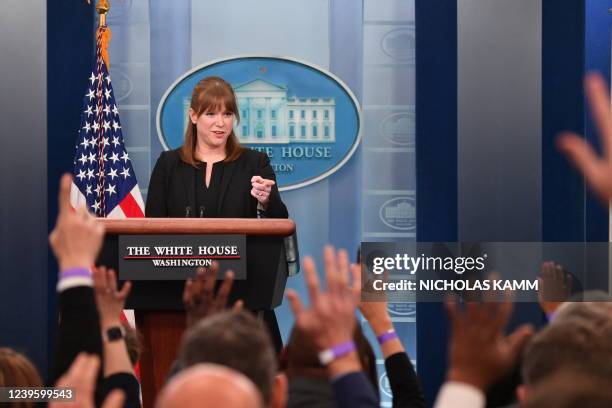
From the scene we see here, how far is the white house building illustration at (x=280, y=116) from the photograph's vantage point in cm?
585

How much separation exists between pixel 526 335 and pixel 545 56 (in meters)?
4.42

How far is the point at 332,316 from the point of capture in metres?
1.52

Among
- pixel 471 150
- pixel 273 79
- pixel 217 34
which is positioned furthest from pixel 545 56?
pixel 217 34

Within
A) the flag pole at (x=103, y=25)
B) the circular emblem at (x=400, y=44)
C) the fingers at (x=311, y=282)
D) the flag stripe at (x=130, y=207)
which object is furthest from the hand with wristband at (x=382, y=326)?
the circular emblem at (x=400, y=44)

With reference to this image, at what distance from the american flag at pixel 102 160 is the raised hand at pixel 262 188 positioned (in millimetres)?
1581

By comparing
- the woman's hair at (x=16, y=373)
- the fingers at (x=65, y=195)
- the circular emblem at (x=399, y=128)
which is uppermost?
the circular emblem at (x=399, y=128)

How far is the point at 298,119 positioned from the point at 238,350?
441 centimetres

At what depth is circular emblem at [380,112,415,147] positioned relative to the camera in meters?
5.86

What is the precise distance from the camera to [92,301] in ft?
5.73

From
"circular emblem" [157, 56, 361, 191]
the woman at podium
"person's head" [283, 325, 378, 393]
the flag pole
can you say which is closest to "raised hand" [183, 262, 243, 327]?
"person's head" [283, 325, 378, 393]

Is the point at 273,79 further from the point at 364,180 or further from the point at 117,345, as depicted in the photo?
the point at 117,345

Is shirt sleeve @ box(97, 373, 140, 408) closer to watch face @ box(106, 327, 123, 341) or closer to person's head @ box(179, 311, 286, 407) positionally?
watch face @ box(106, 327, 123, 341)

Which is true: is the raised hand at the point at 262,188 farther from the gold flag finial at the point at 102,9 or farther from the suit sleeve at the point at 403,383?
the gold flag finial at the point at 102,9

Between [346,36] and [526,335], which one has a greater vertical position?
[346,36]
